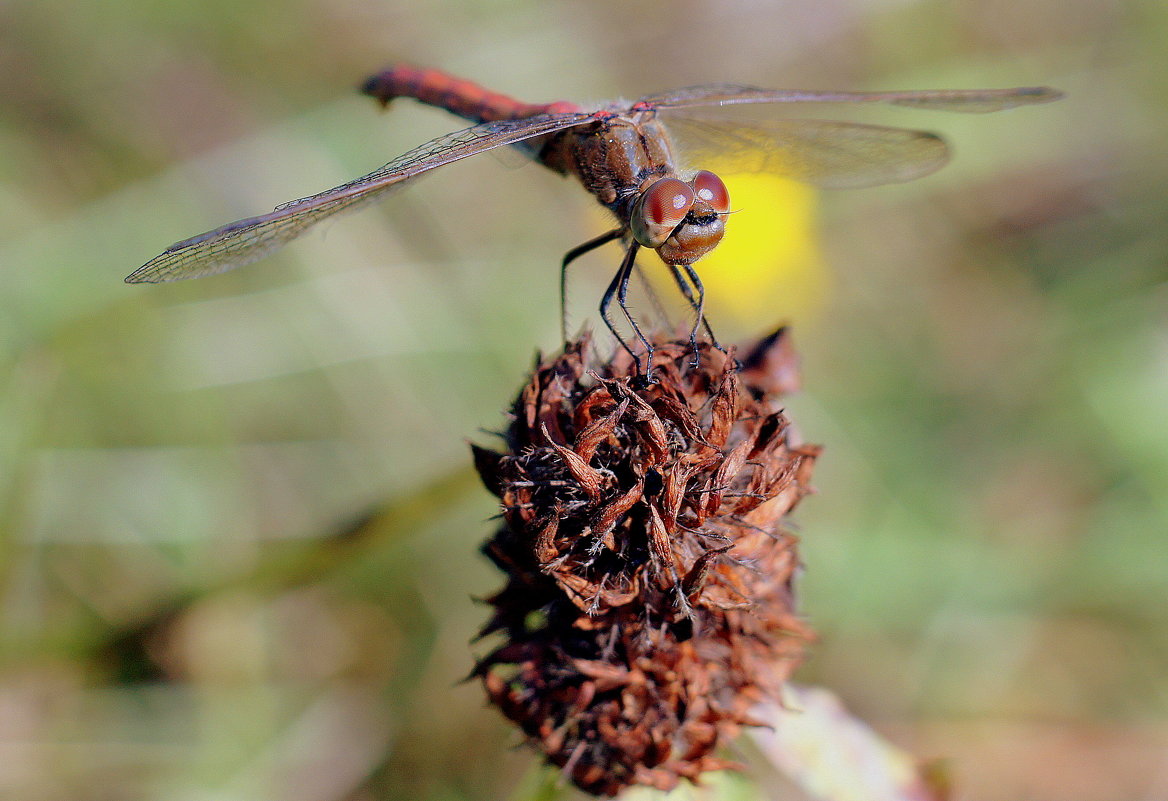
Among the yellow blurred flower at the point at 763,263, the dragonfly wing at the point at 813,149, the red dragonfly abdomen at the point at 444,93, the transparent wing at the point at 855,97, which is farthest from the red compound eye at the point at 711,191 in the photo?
the yellow blurred flower at the point at 763,263

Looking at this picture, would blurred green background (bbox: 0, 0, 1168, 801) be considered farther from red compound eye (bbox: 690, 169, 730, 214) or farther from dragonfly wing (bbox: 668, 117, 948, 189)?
dragonfly wing (bbox: 668, 117, 948, 189)

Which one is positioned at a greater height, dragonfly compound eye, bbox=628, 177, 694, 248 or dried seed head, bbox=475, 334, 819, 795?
dragonfly compound eye, bbox=628, 177, 694, 248

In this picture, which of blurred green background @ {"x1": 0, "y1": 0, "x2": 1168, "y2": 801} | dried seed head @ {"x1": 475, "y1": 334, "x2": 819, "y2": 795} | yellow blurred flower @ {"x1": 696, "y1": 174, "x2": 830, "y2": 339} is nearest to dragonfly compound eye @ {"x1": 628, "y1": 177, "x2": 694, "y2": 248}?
dried seed head @ {"x1": 475, "y1": 334, "x2": 819, "y2": 795}

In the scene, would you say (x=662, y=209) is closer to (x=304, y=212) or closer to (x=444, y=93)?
(x=304, y=212)

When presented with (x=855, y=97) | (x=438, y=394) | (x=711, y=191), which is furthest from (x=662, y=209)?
(x=438, y=394)

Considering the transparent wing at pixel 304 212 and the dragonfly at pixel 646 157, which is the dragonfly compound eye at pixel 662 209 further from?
the transparent wing at pixel 304 212
